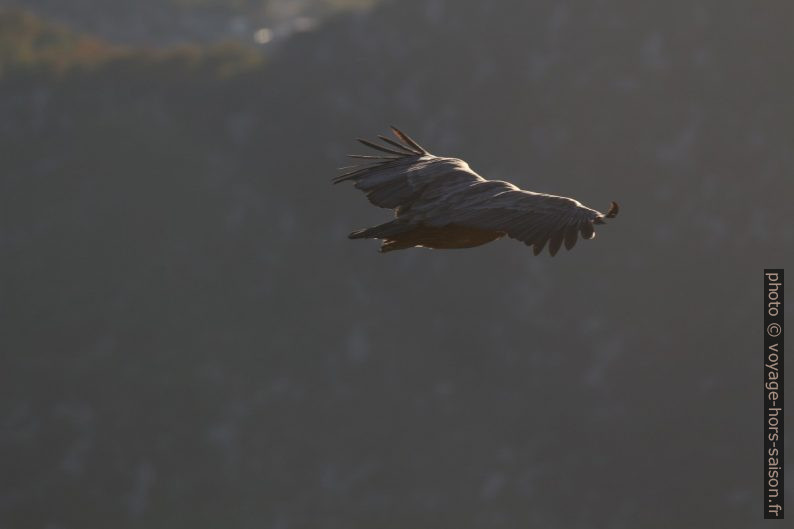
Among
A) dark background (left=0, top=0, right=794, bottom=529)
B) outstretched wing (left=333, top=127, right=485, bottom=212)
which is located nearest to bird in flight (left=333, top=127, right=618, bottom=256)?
outstretched wing (left=333, top=127, right=485, bottom=212)

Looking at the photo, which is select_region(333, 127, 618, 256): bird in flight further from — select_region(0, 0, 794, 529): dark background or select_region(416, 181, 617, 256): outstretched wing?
select_region(0, 0, 794, 529): dark background

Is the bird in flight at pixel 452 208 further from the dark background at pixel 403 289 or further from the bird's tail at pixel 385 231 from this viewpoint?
the dark background at pixel 403 289

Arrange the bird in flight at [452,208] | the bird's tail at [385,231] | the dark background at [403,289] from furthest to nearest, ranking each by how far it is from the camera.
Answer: the dark background at [403,289], the bird's tail at [385,231], the bird in flight at [452,208]

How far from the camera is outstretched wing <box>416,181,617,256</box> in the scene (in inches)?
744

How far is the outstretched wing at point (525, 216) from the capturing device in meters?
18.9

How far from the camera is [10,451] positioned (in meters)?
78.9

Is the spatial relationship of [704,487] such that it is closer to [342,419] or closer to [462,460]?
[462,460]

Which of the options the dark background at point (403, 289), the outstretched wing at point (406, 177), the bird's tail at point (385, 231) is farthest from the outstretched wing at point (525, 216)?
the dark background at point (403, 289)

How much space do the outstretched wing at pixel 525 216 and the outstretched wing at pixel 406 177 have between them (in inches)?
34.0

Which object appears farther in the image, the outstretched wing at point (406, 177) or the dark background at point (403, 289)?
the dark background at point (403, 289)

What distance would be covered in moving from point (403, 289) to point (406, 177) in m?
62.2

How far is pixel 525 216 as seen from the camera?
63.9 ft

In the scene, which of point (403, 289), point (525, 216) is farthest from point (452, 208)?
point (403, 289)

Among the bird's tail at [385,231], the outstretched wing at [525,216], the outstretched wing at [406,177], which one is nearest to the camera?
the outstretched wing at [525,216]
